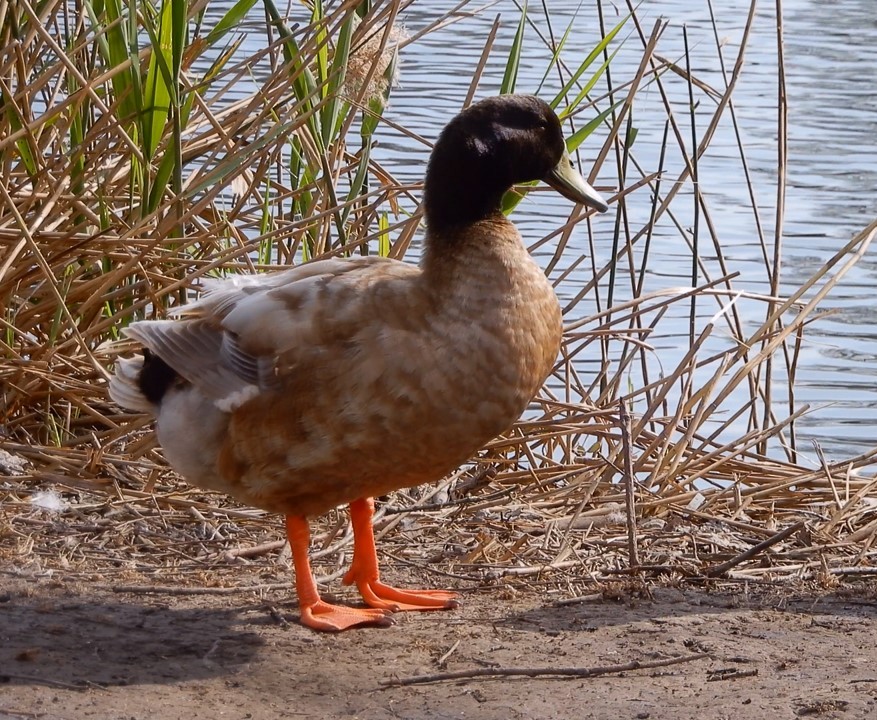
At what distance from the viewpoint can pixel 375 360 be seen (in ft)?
10.5

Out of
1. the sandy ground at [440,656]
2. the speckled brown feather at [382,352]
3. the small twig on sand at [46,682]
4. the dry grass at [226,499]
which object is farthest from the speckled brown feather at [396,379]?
the small twig on sand at [46,682]

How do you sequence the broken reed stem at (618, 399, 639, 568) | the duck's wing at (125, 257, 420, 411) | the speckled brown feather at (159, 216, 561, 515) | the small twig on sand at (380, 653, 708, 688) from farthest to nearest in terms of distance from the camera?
the broken reed stem at (618, 399, 639, 568), the duck's wing at (125, 257, 420, 411), the speckled brown feather at (159, 216, 561, 515), the small twig on sand at (380, 653, 708, 688)

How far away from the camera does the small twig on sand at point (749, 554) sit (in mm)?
3566

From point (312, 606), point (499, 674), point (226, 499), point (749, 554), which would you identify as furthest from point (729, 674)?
point (226, 499)

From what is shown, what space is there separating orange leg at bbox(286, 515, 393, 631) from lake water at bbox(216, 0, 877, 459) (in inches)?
80.7

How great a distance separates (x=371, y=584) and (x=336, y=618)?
0.24m

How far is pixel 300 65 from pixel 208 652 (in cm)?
193

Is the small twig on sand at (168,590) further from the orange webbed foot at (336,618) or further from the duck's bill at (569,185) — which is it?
the duck's bill at (569,185)

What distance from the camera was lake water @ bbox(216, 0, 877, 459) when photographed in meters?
6.08

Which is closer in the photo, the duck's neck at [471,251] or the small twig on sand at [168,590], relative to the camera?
the duck's neck at [471,251]

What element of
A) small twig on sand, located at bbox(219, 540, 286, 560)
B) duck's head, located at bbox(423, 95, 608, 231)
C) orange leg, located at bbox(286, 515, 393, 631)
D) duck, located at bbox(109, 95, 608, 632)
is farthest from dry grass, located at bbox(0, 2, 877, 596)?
duck's head, located at bbox(423, 95, 608, 231)

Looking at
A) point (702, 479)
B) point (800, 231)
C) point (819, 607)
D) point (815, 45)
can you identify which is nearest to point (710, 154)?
point (800, 231)

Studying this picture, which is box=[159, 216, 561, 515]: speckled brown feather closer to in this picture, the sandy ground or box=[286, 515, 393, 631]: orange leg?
box=[286, 515, 393, 631]: orange leg

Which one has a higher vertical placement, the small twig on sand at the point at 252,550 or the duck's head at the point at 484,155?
the duck's head at the point at 484,155
